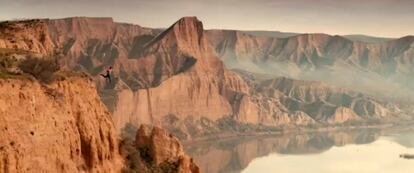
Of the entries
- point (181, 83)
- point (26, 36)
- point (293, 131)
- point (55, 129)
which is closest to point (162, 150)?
point (26, 36)

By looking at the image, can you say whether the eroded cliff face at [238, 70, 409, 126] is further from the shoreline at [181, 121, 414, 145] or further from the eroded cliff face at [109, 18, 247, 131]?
the eroded cliff face at [109, 18, 247, 131]

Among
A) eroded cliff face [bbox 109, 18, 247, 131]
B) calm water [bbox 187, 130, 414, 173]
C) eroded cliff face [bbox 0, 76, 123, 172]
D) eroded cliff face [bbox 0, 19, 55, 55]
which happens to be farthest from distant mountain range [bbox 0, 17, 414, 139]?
eroded cliff face [bbox 0, 76, 123, 172]

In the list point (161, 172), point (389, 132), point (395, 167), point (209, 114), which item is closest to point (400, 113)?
point (389, 132)

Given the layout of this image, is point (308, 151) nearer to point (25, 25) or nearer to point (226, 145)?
point (226, 145)

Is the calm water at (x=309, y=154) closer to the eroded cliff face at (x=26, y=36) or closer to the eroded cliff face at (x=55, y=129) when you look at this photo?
the eroded cliff face at (x=26, y=36)

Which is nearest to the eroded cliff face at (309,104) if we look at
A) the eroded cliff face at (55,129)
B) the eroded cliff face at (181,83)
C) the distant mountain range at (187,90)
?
the distant mountain range at (187,90)

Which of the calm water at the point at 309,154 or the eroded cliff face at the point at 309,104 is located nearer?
the calm water at the point at 309,154
